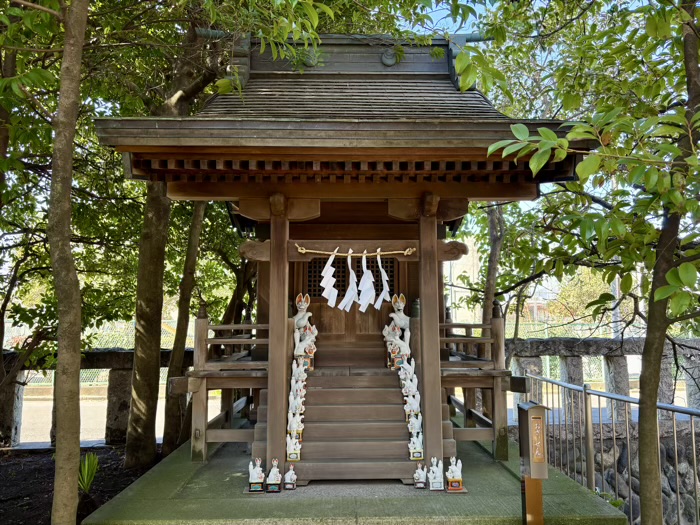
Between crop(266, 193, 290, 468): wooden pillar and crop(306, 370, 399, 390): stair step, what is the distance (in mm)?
706

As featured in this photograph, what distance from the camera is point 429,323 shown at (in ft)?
18.9

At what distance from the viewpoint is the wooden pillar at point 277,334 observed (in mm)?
5535

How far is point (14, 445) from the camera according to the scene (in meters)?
10.2

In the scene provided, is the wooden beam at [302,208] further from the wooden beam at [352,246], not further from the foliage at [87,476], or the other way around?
the foliage at [87,476]

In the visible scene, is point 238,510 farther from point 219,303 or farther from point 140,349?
point 219,303

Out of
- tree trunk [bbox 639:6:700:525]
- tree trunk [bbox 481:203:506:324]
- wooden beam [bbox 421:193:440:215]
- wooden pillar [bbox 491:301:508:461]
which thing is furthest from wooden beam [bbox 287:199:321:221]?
tree trunk [bbox 481:203:506:324]

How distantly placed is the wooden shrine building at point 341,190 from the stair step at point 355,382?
2cm

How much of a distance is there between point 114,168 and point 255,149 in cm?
650

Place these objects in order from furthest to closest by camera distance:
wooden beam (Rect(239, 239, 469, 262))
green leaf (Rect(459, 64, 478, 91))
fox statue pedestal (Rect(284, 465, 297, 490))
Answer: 1. wooden beam (Rect(239, 239, 469, 262))
2. fox statue pedestal (Rect(284, 465, 297, 490))
3. green leaf (Rect(459, 64, 478, 91))

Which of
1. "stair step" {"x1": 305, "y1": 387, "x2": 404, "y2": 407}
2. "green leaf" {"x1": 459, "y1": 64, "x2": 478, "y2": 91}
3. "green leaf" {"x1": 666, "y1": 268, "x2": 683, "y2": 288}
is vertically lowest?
"stair step" {"x1": 305, "y1": 387, "x2": 404, "y2": 407}

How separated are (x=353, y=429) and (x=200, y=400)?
2.07 m

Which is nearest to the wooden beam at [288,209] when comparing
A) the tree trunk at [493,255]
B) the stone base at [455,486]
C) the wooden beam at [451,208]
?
the wooden beam at [451,208]

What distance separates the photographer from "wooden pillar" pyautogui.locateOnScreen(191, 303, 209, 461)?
6.35 m

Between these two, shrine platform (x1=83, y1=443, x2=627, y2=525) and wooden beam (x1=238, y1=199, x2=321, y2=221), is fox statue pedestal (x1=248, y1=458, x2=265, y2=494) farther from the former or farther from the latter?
wooden beam (x1=238, y1=199, x2=321, y2=221)
